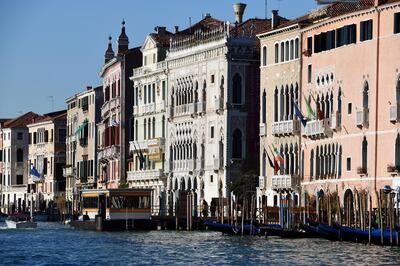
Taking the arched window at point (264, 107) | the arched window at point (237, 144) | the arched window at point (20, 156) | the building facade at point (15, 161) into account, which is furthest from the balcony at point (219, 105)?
the arched window at point (20, 156)

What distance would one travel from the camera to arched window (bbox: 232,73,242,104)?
74500 millimetres

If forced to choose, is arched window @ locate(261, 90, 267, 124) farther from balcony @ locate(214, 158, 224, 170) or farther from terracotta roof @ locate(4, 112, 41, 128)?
terracotta roof @ locate(4, 112, 41, 128)

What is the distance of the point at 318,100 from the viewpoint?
65.1 metres

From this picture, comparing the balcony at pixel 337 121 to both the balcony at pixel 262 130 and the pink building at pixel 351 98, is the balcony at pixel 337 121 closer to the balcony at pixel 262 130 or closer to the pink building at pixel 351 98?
the pink building at pixel 351 98

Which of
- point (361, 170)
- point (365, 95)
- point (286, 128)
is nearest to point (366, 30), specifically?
point (365, 95)

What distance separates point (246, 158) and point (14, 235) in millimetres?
10751

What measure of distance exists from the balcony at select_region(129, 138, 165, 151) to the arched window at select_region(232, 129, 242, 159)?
8.48 metres

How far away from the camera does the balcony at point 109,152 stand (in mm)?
90375

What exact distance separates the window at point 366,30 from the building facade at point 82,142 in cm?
3887

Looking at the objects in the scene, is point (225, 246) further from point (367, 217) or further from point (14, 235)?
point (14, 235)

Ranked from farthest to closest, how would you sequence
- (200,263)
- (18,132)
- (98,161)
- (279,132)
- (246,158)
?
1. (18,132)
2. (98,161)
3. (246,158)
4. (279,132)
5. (200,263)

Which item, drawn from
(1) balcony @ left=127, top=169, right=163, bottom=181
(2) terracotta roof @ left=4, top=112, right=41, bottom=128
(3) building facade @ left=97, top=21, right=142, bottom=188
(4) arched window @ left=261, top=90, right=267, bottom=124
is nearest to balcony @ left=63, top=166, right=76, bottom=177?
(3) building facade @ left=97, top=21, right=142, bottom=188

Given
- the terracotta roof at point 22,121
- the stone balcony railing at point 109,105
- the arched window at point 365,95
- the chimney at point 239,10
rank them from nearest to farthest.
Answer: the arched window at point 365,95
the chimney at point 239,10
the stone balcony railing at point 109,105
the terracotta roof at point 22,121

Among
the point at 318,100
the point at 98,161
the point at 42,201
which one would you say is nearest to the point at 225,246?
the point at 318,100
